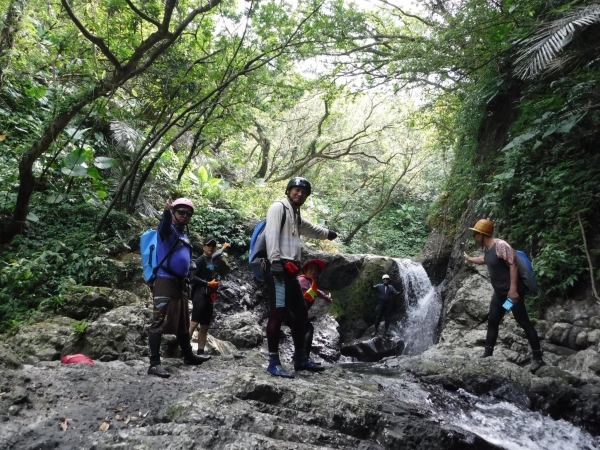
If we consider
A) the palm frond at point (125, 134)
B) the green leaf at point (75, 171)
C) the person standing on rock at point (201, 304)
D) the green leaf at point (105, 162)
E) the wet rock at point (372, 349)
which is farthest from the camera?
the green leaf at point (105, 162)

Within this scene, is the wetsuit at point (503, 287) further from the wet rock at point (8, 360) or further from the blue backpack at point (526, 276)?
the wet rock at point (8, 360)

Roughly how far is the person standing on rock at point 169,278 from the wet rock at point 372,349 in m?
6.12

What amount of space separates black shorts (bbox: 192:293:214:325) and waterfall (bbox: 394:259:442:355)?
6.48 metres

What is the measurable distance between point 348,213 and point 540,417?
64.4 feet

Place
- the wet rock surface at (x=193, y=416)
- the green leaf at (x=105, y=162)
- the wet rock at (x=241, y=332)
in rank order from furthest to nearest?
1. the green leaf at (x=105, y=162)
2. the wet rock at (x=241, y=332)
3. the wet rock surface at (x=193, y=416)

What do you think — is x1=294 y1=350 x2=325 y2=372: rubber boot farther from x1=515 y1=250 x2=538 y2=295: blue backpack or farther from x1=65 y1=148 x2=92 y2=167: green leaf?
x1=65 y1=148 x2=92 y2=167: green leaf

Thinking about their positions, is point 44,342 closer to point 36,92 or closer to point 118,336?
point 118,336

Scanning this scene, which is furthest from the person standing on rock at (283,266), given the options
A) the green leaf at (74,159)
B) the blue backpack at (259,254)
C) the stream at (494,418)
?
the green leaf at (74,159)

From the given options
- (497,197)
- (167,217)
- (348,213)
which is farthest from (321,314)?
(348,213)

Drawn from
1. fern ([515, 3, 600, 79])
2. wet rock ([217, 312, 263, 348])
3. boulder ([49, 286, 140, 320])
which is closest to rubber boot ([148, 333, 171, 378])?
boulder ([49, 286, 140, 320])

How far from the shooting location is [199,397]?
3039 mm

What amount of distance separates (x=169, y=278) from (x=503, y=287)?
4542mm

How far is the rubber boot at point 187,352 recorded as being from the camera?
489 cm

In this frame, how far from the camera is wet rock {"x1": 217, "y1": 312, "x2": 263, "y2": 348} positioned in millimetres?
8453
